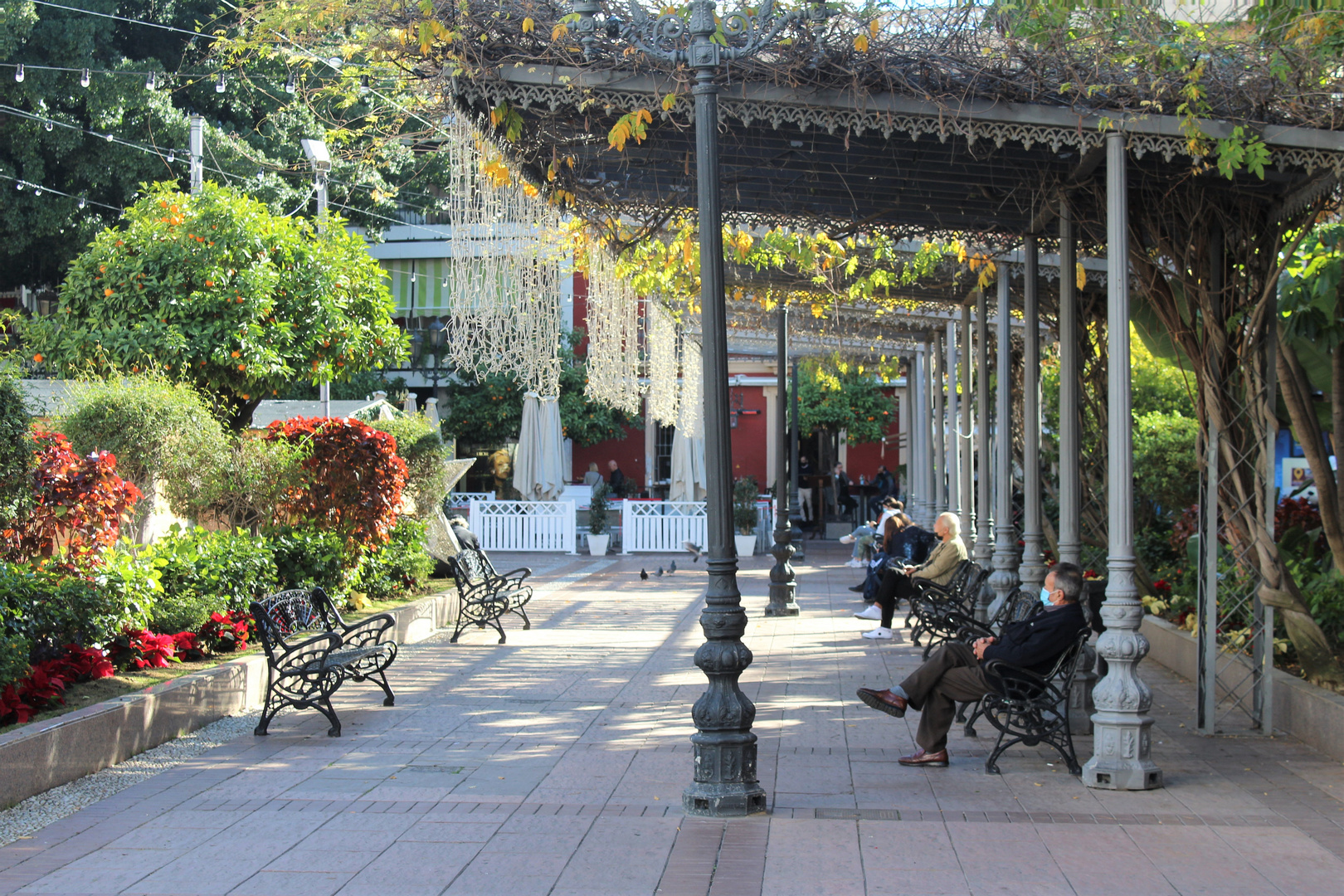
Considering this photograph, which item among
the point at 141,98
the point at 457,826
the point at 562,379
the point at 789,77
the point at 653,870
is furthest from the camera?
the point at 562,379

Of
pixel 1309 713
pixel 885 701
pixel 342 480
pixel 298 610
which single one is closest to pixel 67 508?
pixel 298 610

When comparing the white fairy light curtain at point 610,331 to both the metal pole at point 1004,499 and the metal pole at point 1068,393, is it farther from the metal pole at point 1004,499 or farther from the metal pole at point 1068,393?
the metal pole at point 1068,393

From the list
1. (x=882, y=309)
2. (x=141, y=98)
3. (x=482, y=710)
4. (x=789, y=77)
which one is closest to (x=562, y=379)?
(x=141, y=98)

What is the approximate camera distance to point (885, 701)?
6.42m

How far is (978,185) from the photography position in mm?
7809

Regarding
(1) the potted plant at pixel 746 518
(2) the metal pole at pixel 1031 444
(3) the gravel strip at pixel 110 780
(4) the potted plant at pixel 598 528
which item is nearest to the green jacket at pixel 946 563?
(2) the metal pole at pixel 1031 444

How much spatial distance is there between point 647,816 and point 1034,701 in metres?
2.30

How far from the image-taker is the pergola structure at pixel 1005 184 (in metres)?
6.10

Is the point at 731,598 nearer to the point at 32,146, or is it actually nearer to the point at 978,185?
the point at 978,185

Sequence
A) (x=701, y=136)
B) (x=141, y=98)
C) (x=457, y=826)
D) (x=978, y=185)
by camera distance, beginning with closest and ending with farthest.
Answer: (x=457, y=826), (x=701, y=136), (x=978, y=185), (x=141, y=98)

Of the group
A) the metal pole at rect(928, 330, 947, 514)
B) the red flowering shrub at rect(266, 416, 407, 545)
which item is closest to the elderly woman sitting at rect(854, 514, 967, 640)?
the red flowering shrub at rect(266, 416, 407, 545)

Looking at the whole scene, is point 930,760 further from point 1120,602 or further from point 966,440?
point 966,440

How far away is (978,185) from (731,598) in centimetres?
381

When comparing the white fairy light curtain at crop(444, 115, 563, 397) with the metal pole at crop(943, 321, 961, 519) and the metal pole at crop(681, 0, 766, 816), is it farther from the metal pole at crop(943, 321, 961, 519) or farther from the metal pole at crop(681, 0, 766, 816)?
the metal pole at crop(943, 321, 961, 519)
